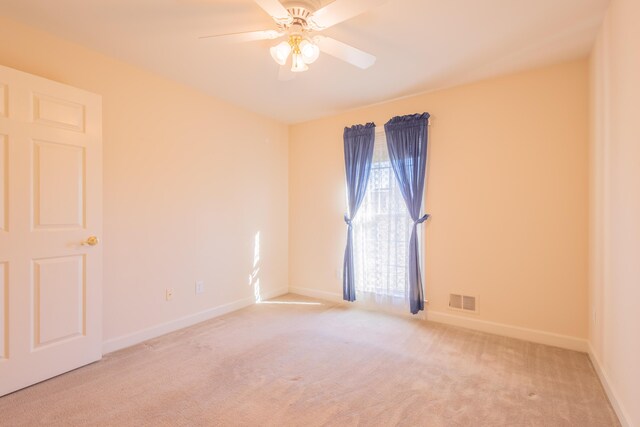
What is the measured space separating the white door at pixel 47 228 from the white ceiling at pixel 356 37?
1.68 ft

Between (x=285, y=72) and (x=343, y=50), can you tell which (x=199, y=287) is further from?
(x=343, y=50)

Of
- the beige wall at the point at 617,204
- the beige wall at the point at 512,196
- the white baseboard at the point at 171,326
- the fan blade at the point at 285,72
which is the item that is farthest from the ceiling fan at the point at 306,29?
the white baseboard at the point at 171,326

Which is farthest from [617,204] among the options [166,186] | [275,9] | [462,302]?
[166,186]

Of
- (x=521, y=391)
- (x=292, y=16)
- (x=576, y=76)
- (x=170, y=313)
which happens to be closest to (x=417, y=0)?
(x=292, y=16)

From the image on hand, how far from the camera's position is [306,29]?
192cm

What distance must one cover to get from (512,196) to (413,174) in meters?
0.92

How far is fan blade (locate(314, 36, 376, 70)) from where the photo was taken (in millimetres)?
1908

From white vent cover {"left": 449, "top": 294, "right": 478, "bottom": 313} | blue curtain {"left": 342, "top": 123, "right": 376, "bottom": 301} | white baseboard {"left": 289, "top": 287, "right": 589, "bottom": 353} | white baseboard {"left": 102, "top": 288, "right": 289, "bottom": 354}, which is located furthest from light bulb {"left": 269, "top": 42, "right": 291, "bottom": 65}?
white baseboard {"left": 289, "top": 287, "right": 589, "bottom": 353}

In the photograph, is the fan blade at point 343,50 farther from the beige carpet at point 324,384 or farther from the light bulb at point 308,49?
the beige carpet at point 324,384

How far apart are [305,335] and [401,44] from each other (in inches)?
103

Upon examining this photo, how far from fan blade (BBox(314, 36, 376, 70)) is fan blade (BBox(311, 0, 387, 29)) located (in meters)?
0.11

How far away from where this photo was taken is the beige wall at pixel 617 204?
1.54 m

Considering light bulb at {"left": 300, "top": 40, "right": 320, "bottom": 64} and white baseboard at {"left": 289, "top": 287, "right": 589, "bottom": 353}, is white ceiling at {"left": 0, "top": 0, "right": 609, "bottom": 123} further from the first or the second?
white baseboard at {"left": 289, "top": 287, "right": 589, "bottom": 353}

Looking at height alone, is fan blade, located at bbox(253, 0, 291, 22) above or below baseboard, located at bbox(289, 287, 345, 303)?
above
